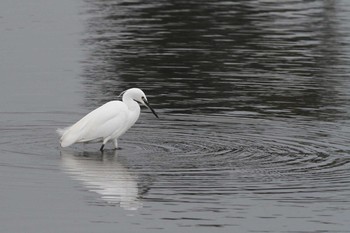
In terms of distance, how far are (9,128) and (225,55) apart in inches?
342

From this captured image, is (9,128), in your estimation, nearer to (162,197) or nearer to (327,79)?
(162,197)

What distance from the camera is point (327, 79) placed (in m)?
24.0

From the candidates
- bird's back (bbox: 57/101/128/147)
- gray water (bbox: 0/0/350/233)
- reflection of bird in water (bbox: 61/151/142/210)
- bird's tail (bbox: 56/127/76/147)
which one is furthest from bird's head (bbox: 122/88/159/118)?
bird's tail (bbox: 56/127/76/147)

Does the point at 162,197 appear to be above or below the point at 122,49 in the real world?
above

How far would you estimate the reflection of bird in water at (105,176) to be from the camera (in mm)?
14586

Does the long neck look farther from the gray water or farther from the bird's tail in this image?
the bird's tail

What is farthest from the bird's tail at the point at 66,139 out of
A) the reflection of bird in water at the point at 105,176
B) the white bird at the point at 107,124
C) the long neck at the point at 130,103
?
the long neck at the point at 130,103

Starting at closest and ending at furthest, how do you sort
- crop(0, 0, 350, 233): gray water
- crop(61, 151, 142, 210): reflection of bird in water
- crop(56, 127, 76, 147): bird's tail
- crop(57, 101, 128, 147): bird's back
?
crop(0, 0, 350, 233): gray water → crop(61, 151, 142, 210): reflection of bird in water → crop(56, 127, 76, 147): bird's tail → crop(57, 101, 128, 147): bird's back

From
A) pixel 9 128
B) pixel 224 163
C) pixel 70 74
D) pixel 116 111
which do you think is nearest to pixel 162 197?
pixel 224 163

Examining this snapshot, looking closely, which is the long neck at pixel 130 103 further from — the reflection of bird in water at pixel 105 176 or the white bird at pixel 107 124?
the reflection of bird in water at pixel 105 176

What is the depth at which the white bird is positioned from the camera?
17.3 m

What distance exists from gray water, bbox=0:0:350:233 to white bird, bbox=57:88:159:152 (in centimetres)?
24

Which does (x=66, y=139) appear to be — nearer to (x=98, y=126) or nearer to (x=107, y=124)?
(x=98, y=126)

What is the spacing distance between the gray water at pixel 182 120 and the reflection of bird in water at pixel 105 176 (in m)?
0.02
